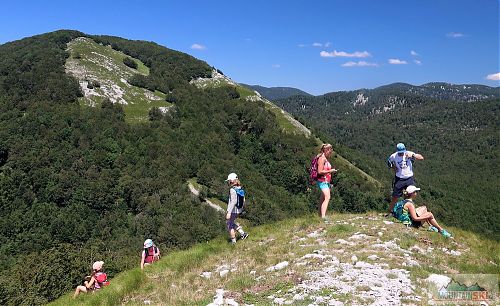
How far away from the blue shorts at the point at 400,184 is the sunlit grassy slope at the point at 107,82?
120m

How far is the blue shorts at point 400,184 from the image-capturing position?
48.8 feet

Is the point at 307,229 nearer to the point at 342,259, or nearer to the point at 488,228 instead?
the point at 342,259

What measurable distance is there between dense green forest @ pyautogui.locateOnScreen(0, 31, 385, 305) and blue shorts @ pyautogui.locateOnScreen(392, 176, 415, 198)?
3922 cm

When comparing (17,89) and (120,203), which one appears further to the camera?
(17,89)

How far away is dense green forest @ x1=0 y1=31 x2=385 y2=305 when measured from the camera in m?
86.6

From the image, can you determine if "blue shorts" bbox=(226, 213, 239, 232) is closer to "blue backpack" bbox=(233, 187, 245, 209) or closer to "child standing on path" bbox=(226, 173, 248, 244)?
"child standing on path" bbox=(226, 173, 248, 244)

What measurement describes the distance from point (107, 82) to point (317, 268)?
141 metres

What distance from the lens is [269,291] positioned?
8812 millimetres

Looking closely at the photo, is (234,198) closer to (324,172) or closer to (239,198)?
(239,198)

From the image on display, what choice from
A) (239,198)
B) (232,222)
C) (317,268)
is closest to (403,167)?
(239,198)

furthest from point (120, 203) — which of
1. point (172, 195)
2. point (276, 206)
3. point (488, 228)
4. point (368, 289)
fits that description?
point (488, 228)

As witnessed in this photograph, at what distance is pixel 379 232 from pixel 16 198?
98288 millimetres

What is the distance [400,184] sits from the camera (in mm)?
15031

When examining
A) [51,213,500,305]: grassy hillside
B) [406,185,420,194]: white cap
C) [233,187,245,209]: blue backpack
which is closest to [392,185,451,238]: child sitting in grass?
[406,185,420,194]: white cap
